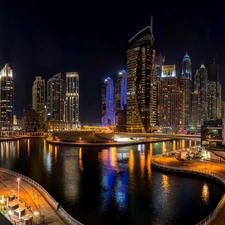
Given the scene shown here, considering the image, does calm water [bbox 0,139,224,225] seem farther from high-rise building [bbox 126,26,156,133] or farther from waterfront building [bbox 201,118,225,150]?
high-rise building [bbox 126,26,156,133]

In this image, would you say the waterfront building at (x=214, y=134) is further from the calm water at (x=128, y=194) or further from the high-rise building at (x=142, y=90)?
the high-rise building at (x=142, y=90)

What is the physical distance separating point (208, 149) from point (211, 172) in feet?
54.2

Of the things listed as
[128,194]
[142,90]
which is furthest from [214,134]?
[142,90]

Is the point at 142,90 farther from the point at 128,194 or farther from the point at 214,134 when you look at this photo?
the point at 128,194

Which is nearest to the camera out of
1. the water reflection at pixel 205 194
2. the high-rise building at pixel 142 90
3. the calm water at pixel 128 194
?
the calm water at pixel 128 194

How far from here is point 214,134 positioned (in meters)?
58.0

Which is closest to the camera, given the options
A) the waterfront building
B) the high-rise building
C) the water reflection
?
the water reflection

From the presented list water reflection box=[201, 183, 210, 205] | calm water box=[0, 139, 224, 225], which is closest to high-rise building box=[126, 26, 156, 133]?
calm water box=[0, 139, 224, 225]

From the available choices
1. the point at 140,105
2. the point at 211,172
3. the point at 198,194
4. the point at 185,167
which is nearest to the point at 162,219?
the point at 198,194

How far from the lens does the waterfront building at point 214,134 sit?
56.1 meters

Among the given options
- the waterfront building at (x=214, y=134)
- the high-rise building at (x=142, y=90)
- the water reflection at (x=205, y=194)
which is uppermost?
the high-rise building at (x=142, y=90)

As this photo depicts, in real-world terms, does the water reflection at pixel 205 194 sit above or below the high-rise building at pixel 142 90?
below

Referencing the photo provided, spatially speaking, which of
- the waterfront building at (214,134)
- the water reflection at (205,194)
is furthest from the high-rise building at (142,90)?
the water reflection at (205,194)

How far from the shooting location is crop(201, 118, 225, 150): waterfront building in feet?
184
